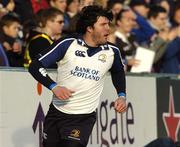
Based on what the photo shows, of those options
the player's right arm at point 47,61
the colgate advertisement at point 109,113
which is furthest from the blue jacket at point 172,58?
the player's right arm at point 47,61

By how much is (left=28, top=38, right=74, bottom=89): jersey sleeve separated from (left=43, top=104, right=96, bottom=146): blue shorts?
53 centimetres

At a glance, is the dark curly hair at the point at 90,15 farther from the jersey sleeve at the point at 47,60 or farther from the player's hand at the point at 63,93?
the player's hand at the point at 63,93

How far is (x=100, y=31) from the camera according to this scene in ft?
26.2

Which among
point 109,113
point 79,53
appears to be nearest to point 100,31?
point 79,53

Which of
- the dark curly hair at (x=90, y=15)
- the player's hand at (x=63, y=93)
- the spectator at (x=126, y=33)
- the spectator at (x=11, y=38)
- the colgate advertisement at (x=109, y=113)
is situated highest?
the dark curly hair at (x=90, y=15)

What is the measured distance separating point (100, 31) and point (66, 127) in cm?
103

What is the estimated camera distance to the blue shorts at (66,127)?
8.00m

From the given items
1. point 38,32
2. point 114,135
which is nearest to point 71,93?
point 38,32

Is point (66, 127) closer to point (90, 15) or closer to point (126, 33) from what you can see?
point (90, 15)

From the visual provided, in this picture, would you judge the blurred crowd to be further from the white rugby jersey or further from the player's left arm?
the white rugby jersey

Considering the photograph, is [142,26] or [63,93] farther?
[142,26]

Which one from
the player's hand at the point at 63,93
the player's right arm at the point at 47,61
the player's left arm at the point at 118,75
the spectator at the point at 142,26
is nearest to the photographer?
the player's hand at the point at 63,93

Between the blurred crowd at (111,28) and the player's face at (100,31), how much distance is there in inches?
80.4

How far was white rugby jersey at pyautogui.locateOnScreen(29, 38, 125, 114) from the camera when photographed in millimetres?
7934
